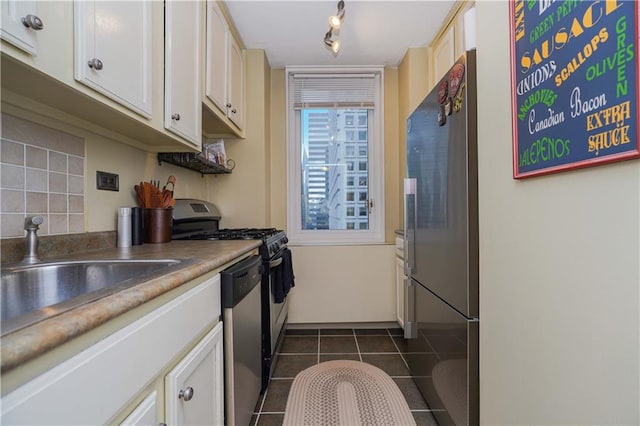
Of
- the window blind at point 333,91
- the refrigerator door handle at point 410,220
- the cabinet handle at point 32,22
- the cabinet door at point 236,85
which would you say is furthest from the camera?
the window blind at point 333,91

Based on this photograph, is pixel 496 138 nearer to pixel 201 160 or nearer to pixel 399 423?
pixel 399 423

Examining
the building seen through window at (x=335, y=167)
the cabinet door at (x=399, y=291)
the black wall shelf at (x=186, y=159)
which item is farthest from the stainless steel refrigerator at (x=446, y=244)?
the black wall shelf at (x=186, y=159)

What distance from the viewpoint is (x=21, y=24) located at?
68 centimetres

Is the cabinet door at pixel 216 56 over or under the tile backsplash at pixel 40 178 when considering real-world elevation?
over

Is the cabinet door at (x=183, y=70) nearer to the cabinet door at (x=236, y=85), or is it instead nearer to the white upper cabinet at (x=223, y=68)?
the white upper cabinet at (x=223, y=68)

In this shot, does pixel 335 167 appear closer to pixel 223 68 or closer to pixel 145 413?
pixel 223 68

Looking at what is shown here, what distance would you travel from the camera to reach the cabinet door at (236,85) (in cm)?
214

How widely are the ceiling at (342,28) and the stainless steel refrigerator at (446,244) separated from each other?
966 millimetres

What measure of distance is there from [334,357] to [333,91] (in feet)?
7.87

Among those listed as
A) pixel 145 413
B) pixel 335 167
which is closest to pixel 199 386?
pixel 145 413

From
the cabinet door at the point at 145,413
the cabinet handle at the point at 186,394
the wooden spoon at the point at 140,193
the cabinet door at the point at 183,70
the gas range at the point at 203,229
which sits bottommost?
the cabinet handle at the point at 186,394

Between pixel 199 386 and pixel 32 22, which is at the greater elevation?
pixel 32 22

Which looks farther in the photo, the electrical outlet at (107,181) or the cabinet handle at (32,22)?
the electrical outlet at (107,181)

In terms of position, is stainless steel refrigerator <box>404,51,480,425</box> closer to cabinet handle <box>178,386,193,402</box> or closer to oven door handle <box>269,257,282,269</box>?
oven door handle <box>269,257,282,269</box>
